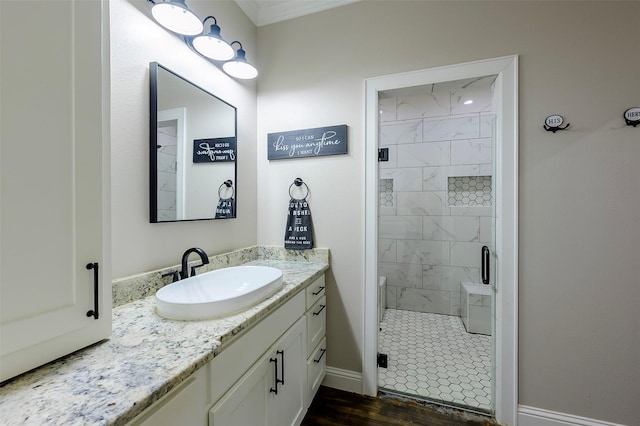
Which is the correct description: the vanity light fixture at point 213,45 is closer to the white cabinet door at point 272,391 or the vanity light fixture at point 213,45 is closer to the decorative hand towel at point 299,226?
the decorative hand towel at point 299,226

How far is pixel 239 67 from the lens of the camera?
175 cm

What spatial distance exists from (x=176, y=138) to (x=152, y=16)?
574mm

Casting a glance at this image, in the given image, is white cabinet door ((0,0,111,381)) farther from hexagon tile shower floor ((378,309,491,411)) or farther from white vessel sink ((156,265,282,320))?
hexagon tile shower floor ((378,309,491,411))

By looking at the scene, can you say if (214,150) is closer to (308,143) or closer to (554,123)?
(308,143)

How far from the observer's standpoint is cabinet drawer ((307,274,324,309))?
64.4 inches

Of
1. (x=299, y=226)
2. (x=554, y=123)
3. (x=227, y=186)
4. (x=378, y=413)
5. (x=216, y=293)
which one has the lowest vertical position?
(x=378, y=413)

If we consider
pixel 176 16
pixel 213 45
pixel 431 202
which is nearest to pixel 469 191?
pixel 431 202

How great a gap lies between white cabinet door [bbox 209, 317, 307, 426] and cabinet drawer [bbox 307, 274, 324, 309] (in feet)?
0.47

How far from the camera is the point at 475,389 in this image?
74.6 inches

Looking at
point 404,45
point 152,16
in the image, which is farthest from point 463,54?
point 152,16

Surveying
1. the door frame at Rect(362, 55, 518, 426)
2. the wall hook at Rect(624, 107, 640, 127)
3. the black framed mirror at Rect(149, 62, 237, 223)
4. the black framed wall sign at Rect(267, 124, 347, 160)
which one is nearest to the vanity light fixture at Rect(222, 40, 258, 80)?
the black framed mirror at Rect(149, 62, 237, 223)

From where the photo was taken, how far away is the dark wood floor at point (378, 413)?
1.61 meters

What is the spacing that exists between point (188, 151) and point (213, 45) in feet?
2.01

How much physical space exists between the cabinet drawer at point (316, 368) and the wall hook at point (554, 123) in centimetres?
190
